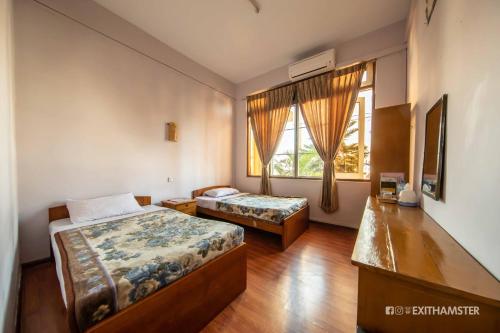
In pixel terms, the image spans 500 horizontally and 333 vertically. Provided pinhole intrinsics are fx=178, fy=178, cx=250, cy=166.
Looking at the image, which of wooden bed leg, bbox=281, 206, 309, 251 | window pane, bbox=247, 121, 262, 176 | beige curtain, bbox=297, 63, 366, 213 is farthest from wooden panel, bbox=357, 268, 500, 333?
window pane, bbox=247, 121, 262, 176

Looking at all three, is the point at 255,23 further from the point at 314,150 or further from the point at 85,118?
the point at 85,118

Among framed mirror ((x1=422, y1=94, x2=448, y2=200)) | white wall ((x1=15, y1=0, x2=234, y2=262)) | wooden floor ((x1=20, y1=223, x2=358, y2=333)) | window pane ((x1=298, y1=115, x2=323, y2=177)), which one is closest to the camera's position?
framed mirror ((x1=422, y1=94, x2=448, y2=200))

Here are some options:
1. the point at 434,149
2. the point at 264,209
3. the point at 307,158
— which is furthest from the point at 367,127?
the point at 264,209

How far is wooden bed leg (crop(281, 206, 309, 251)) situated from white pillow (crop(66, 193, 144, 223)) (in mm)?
2076

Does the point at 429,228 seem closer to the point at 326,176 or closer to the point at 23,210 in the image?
the point at 326,176

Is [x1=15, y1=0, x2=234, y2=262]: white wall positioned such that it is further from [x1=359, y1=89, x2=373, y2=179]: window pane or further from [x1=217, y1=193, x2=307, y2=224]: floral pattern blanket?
[x1=359, y1=89, x2=373, y2=179]: window pane

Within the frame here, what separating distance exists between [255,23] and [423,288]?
3.38m

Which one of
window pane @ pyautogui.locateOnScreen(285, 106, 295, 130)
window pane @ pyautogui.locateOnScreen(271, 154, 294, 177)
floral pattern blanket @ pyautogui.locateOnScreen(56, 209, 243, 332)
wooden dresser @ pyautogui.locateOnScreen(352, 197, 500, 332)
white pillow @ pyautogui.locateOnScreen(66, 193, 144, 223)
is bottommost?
floral pattern blanket @ pyautogui.locateOnScreen(56, 209, 243, 332)

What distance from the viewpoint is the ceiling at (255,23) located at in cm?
241

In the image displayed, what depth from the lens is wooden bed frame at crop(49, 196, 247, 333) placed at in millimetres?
963

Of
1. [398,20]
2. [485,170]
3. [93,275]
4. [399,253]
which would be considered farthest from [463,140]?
[398,20]

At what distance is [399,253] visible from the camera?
2.73 feet

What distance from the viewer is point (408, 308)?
671 mm

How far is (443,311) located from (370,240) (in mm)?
381
